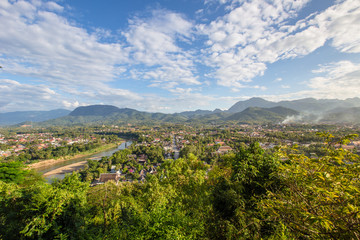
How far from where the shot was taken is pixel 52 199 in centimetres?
545

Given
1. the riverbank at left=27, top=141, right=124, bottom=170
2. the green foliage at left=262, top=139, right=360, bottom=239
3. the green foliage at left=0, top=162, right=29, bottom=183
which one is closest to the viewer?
the green foliage at left=262, top=139, right=360, bottom=239

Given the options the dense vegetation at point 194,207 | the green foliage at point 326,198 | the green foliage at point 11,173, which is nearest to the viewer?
the green foliage at point 326,198

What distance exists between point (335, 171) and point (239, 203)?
357 cm

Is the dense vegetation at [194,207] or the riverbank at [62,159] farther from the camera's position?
the riverbank at [62,159]

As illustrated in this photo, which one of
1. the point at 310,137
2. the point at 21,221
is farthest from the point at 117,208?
the point at 310,137

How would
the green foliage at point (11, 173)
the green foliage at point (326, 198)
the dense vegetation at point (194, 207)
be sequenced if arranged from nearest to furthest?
1. the green foliage at point (326, 198)
2. the dense vegetation at point (194, 207)
3. the green foliage at point (11, 173)

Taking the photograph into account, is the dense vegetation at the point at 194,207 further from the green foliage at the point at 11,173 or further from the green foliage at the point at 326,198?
the green foliage at the point at 11,173

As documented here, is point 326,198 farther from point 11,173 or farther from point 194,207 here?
point 11,173

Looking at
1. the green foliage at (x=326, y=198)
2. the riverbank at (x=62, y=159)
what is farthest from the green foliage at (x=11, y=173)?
the riverbank at (x=62, y=159)

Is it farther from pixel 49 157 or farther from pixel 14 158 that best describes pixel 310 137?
pixel 14 158

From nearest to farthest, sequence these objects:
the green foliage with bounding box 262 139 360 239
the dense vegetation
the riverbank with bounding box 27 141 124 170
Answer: the green foliage with bounding box 262 139 360 239
the dense vegetation
the riverbank with bounding box 27 141 124 170

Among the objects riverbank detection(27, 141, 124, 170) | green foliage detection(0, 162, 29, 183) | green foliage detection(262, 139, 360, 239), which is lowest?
riverbank detection(27, 141, 124, 170)

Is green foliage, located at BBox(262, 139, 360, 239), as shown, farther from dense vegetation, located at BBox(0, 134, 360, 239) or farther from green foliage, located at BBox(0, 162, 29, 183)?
green foliage, located at BBox(0, 162, 29, 183)

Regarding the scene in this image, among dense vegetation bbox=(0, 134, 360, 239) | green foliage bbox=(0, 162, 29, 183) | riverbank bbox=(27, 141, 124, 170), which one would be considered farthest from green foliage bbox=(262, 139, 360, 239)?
riverbank bbox=(27, 141, 124, 170)
